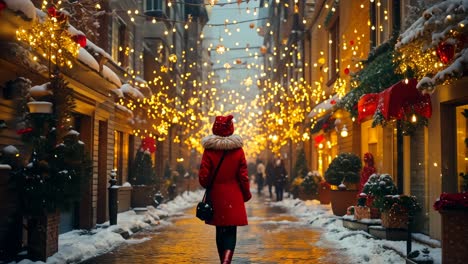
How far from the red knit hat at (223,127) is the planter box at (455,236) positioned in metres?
3.03

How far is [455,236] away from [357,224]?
21.1 feet

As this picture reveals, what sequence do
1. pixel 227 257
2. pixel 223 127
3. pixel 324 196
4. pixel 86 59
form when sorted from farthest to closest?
pixel 324 196, pixel 86 59, pixel 223 127, pixel 227 257

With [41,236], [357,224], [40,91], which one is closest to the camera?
[41,236]

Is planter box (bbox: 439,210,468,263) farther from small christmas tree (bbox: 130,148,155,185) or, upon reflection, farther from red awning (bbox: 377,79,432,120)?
small christmas tree (bbox: 130,148,155,185)

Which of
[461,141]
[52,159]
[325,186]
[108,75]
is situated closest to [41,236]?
[52,159]

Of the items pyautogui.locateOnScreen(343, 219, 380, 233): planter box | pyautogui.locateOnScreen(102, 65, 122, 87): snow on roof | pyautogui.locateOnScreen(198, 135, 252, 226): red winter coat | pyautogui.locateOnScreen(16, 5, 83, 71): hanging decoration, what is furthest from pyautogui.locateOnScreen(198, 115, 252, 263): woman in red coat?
pyautogui.locateOnScreen(102, 65, 122, 87): snow on roof

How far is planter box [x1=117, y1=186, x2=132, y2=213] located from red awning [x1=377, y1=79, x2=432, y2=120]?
10678mm

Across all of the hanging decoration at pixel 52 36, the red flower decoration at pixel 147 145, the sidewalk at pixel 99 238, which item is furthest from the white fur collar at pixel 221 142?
the red flower decoration at pixel 147 145

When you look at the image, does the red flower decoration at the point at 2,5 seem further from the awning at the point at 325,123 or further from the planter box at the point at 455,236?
the awning at the point at 325,123

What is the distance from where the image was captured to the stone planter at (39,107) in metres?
9.79

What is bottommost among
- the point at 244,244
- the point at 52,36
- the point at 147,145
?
the point at 244,244

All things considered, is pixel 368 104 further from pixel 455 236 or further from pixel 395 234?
pixel 455 236

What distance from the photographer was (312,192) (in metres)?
25.0

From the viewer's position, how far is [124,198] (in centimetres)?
2088
